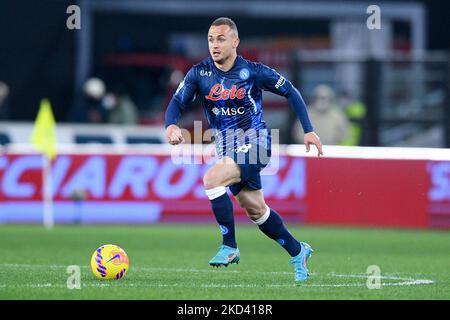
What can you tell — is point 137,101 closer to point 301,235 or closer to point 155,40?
point 155,40

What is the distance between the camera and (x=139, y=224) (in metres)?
19.0

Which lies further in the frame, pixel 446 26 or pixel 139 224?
pixel 446 26

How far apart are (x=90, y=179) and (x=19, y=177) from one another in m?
1.07

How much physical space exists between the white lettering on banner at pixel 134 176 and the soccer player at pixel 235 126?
29.1 feet

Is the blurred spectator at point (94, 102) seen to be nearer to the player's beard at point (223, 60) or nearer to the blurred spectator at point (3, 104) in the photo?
the blurred spectator at point (3, 104)

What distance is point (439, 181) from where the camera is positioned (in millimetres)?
18141

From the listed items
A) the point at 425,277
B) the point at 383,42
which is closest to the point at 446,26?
the point at 383,42

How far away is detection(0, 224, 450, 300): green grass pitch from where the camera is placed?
905 cm

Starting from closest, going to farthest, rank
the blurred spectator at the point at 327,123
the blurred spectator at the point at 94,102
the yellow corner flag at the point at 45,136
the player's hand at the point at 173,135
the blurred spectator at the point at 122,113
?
the player's hand at the point at 173,135 < the yellow corner flag at the point at 45,136 < the blurred spectator at the point at 327,123 < the blurred spectator at the point at 122,113 < the blurred spectator at the point at 94,102

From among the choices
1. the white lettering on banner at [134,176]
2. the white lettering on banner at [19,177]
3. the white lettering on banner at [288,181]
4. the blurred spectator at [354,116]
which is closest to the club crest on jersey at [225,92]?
the white lettering on banner at [288,181]

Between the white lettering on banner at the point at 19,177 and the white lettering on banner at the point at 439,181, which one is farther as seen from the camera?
the white lettering on banner at the point at 19,177

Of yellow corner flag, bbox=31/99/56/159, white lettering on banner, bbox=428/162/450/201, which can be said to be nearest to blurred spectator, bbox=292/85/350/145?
white lettering on banner, bbox=428/162/450/201

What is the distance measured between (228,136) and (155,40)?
19.8 metres

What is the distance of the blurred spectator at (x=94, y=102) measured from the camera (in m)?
24.5
